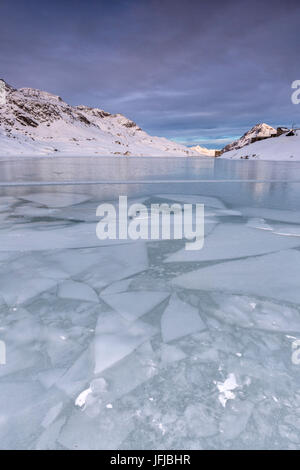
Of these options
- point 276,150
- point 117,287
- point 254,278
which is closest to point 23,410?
point 117,287

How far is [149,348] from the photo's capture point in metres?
1.63

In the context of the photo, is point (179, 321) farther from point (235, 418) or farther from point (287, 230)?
point (287, 230)

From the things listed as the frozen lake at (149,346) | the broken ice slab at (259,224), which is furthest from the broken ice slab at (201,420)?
the broken ice slab at (259,224)

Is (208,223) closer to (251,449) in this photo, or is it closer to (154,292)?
(154,292)

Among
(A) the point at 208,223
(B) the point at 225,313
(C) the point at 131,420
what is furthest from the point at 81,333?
(A) the point at 208,223

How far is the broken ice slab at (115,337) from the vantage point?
5.11 feet

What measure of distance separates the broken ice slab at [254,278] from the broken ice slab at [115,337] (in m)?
0.67

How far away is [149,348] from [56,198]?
5.63 meters

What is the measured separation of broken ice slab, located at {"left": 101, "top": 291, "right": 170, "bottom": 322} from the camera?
1969 mm

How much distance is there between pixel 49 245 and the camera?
329cm

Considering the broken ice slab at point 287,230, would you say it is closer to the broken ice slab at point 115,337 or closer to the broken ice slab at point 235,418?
the broken ice slab at point 115,337

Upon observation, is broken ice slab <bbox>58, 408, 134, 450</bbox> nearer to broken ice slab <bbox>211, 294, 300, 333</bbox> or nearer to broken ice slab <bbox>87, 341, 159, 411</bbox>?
broken ice slab <bbox>87, 341, 159, 411</bbox>

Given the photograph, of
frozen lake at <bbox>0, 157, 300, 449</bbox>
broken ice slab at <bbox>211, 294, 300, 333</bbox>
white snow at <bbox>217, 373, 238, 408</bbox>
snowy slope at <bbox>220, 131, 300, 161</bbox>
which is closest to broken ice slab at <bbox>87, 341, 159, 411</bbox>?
frozen lake at <bbox>0, 157, 300, 449</bbox>
